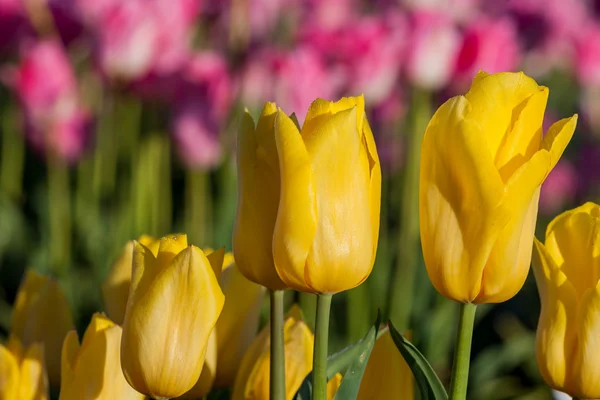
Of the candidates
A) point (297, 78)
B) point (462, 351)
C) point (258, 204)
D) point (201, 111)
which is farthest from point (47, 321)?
point (201, 111)

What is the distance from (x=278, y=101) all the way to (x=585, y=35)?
949 mm

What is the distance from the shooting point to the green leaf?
651 mm

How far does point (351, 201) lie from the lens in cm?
59

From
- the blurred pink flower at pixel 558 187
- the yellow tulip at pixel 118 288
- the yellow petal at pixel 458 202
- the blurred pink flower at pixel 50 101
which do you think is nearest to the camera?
the yellow petal at pixel 458 202

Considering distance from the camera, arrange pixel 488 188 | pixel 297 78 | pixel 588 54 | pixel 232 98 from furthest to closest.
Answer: pixel 588 54 → pixel 232 98 → pixel 297 78 → pixel 488 188

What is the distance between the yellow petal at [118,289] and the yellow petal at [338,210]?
9.5 inches

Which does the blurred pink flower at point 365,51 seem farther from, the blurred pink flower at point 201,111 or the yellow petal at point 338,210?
the yellow petal at point 338,210

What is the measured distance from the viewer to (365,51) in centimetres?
199

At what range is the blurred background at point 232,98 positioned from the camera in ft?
6.51

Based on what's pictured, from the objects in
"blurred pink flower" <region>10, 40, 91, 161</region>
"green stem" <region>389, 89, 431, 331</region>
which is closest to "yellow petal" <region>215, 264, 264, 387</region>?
"green stem" <region>389, 89, 431, 331</region>

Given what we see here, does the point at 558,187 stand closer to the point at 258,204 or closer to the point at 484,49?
the point at 484,49

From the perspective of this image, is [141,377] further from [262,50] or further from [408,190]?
[262,50]

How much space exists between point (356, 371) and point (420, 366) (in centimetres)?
5

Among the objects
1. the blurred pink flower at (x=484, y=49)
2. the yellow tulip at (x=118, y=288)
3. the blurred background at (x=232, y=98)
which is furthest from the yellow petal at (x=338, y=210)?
the blurred pink flower at (x=484, y=49)
